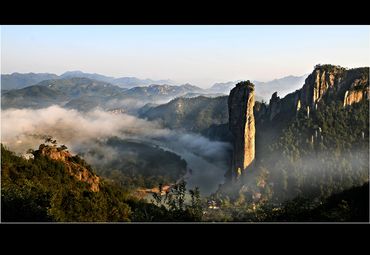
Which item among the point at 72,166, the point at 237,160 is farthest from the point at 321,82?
the point at 72,166

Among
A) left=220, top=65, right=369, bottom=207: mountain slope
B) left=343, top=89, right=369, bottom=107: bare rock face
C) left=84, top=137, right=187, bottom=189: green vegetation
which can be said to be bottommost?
left=84, top=137, right=187, bottom=189: green vegetation

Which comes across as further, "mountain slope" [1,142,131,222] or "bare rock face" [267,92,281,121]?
"bare rock face" [267,92,281,121]

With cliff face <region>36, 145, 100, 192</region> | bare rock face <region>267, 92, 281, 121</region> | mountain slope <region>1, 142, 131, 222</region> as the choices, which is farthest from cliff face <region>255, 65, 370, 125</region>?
cliff face <region>36, 145, 100, 192</region>

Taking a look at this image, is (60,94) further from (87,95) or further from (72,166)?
(72,166)

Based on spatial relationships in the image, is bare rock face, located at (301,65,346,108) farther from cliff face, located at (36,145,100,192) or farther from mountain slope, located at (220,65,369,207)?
cliff face, located at (36,145,100,192)
